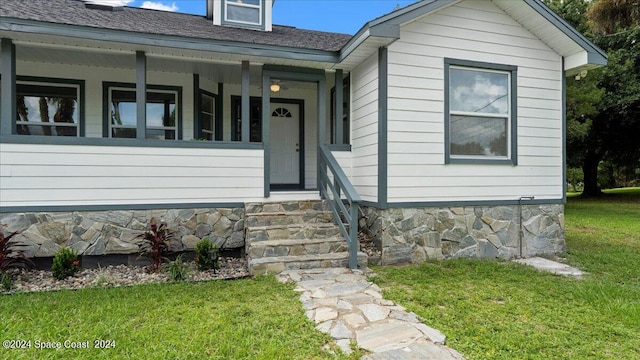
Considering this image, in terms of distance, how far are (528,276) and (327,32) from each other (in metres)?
6.40

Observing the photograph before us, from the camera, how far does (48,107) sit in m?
6.32

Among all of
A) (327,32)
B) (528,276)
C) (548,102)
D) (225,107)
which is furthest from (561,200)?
(225,107)

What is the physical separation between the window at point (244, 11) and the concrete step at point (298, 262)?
16.7ft

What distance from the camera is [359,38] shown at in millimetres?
4953

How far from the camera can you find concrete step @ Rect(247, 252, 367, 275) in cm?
439

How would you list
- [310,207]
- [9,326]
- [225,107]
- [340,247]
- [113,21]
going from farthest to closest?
1. [225,107]
2. [310,207]
3. [113,21]
4. [340,247]
5. [9,326]

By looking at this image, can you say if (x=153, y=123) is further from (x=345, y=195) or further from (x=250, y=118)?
(x=345, y=195)

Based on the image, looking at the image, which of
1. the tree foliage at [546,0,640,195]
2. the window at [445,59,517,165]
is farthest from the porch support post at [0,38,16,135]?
the tree foliage at [546,0,640,195]

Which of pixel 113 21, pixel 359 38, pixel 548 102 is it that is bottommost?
pixel 548 102

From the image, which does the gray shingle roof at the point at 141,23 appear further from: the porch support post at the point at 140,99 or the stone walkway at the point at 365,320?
the stone walkway at the point at 365,320

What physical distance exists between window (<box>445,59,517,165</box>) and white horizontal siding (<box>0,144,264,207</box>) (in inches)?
121

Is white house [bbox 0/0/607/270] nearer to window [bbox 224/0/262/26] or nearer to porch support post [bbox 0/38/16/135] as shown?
porch support post [bbox 0/38/16/135]

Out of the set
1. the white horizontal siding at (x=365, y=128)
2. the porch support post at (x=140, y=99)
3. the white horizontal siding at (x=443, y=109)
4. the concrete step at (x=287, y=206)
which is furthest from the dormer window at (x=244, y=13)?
the concrete step at (x=287, y=206)

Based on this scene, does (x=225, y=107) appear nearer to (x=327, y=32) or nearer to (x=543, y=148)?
(x=327, y=32)
